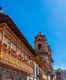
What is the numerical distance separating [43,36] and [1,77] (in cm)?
3369

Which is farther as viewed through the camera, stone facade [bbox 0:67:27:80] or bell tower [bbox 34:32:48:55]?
bell tower [bbox 34:32:48:55]

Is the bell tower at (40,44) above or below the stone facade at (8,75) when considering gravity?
above

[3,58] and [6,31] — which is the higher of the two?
[6,31]

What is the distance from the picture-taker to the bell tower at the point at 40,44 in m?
41.2

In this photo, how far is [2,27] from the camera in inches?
376

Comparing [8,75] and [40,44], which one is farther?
[40,44]

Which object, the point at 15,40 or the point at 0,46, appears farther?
the point at 15,40

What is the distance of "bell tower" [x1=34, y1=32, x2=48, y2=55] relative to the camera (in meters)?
41.2

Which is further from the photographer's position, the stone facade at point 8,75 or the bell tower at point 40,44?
the bell tower at point 40,44

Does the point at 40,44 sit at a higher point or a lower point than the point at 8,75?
higher

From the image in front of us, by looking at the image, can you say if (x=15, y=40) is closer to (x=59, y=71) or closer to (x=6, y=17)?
(x=6, y=17)

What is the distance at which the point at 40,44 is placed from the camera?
138 feet

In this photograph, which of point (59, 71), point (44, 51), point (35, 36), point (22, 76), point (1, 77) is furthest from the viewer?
point (59, 71)

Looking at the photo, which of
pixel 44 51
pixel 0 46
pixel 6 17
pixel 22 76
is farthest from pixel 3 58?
pixel 44 51
